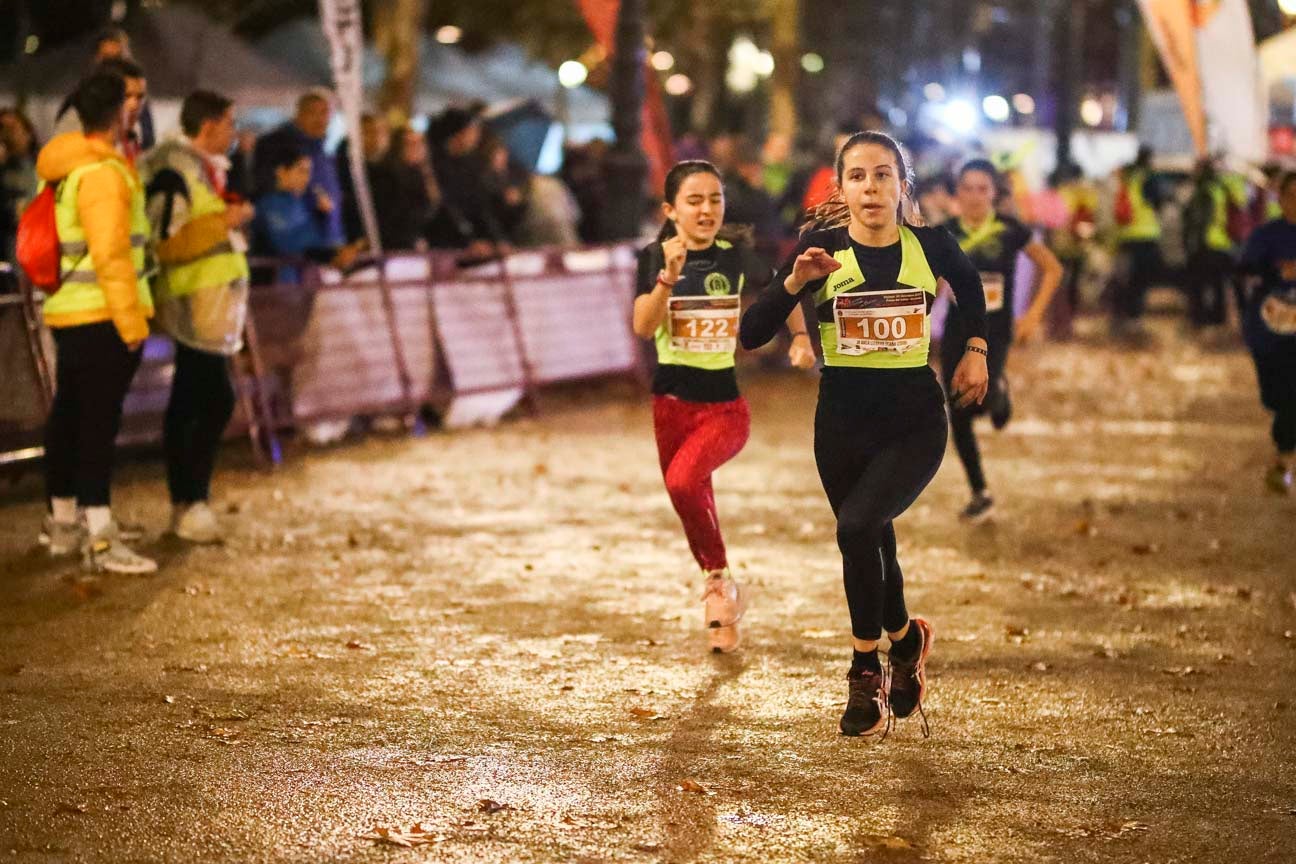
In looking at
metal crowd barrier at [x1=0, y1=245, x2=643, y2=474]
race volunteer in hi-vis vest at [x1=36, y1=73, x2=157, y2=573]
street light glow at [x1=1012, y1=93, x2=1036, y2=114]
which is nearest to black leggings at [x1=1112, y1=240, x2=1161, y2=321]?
metal crowd barrier at [x1=0, y1=245, x2=643, y2=474]

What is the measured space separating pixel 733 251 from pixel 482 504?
158 inches

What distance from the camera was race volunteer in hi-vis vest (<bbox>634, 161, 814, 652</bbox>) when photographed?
6980mm

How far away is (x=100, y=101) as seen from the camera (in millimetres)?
8242

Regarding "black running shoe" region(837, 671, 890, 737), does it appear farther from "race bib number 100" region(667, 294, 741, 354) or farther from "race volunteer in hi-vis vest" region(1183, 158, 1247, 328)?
"race volunteer in hi-vis vest" region(1183, 158, 1247, 328)

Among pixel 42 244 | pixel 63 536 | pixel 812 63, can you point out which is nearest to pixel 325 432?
pixel 63 536

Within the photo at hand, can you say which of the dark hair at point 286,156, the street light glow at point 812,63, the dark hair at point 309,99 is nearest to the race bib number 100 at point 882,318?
the dark hair at point 286,156

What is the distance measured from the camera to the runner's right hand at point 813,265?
556 cm

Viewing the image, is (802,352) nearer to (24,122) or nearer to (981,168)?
(981,168)

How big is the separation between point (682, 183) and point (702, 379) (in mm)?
791

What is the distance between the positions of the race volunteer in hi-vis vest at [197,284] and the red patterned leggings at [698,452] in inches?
119

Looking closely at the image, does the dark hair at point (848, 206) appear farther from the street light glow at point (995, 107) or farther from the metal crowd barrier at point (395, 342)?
the street light glow at point (995, 107)

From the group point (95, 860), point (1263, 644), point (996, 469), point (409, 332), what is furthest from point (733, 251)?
point (409, 332)

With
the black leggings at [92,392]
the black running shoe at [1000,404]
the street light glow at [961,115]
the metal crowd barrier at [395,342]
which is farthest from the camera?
the street light glow at [961,115]

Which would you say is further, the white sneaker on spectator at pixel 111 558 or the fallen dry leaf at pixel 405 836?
the white sneaker on spectator at pixel 111 558
